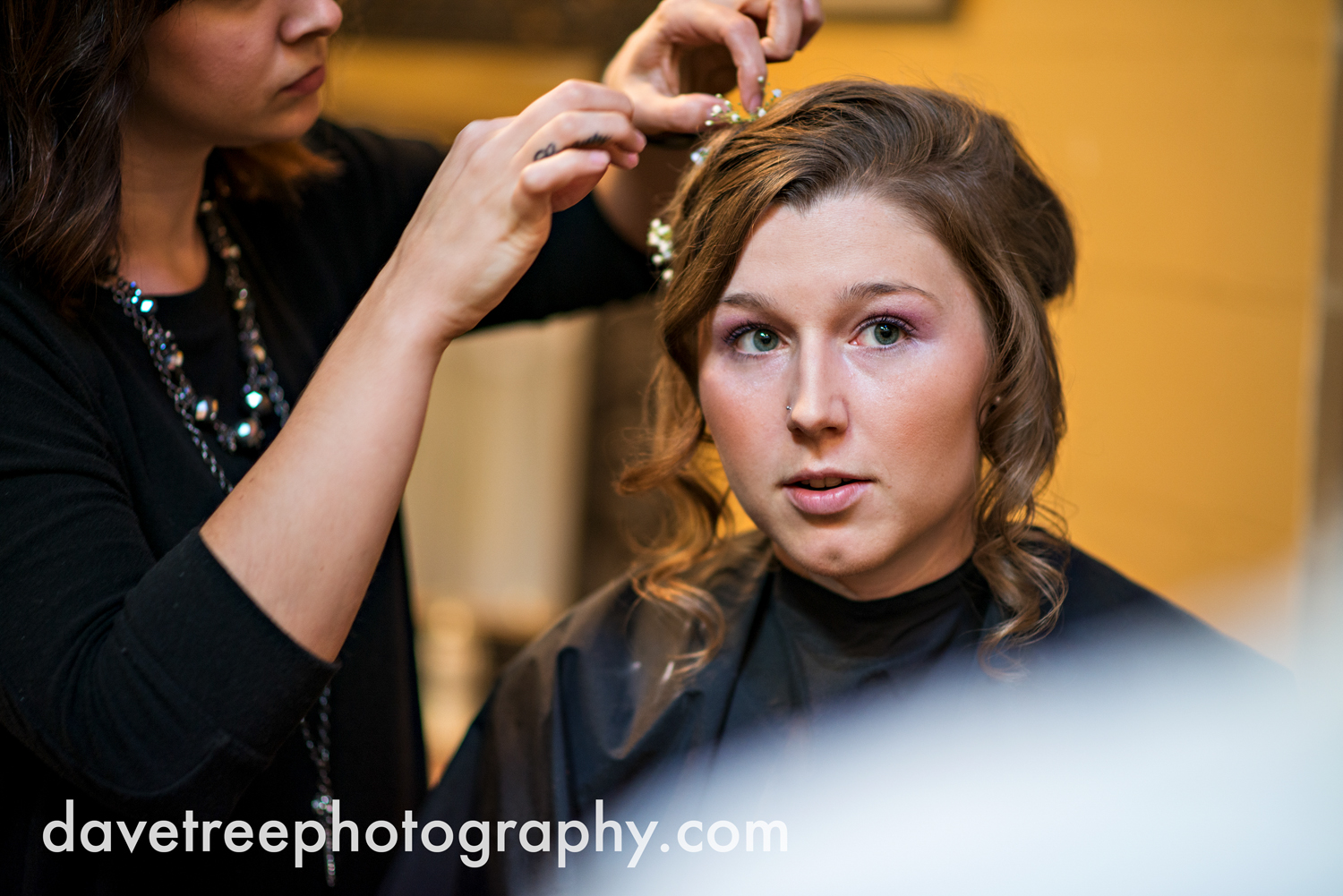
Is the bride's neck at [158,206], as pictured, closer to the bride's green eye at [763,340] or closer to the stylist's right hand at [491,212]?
the stylist's right hand at [491,212]

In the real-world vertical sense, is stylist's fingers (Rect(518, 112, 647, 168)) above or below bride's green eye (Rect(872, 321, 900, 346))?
above

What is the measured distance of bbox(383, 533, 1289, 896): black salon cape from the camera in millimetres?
1017

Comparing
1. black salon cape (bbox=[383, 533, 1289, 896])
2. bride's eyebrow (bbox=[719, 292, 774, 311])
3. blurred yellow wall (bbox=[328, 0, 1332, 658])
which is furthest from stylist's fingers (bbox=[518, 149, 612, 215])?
blurred yellow wall (bbox=[328, 0, 1332, 658])

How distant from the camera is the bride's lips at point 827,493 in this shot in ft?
2.90

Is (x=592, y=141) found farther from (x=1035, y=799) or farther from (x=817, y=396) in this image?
(x=1035, y=799)

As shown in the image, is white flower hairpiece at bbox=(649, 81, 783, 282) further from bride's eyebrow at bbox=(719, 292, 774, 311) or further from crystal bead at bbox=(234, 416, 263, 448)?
crystal bead at bbox=(234, 416, 263, 448)

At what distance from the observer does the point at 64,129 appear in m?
0.84

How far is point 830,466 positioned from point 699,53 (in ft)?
1.62

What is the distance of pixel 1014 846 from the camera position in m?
0.93

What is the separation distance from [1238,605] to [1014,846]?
0.92m

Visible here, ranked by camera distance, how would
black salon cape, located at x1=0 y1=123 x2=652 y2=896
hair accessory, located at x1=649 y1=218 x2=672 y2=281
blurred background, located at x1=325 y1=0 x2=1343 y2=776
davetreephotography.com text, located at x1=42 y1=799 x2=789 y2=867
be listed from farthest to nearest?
blurred background, located at x1=325 y1=0 x2=1343 y2=776
hair accessory, located at x1=649 y1=218 x2=672 y2=281
davetreephotography.com text, located at x1=42 y1=799 x2=789 y2=867
black salon cape, located at x1=0 y1=123 x2=652 y2=896

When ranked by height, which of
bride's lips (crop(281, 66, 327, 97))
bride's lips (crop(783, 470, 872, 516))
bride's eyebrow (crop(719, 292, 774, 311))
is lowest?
bride's lips (crop(783, 470, 872, 516))

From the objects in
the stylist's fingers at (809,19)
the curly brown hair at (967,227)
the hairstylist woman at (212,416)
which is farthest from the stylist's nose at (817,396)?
the stylist's fingers at (809,19)

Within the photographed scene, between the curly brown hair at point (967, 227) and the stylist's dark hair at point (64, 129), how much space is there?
495 millimetres
